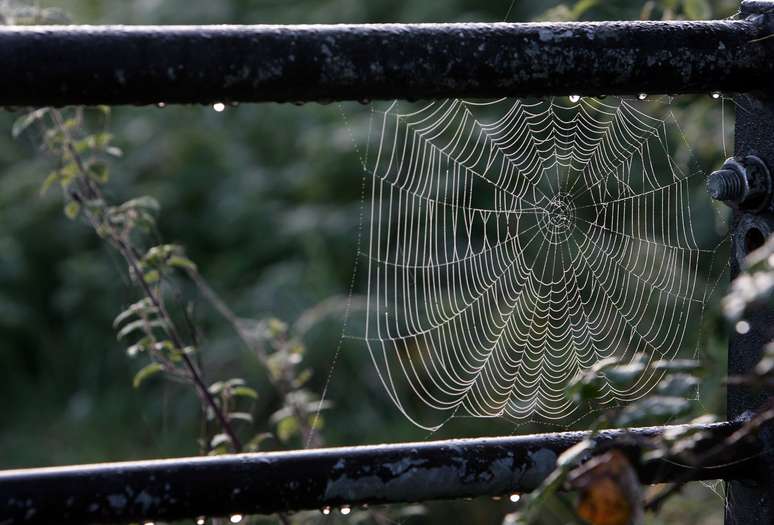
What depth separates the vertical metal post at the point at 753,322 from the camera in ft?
3.02

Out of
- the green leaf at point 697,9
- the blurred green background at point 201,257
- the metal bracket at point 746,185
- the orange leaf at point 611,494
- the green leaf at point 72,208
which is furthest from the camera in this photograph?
the blurred green background at point 201,257

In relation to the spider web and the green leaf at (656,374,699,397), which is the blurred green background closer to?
the spider web

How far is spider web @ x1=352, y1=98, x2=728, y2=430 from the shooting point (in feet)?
9.11

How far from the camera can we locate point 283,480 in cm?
79

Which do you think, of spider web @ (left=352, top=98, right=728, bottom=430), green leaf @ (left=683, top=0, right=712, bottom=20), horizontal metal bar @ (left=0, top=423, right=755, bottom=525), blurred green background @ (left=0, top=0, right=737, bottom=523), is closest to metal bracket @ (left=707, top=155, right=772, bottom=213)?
horizontal metal bar @ (left=0, top=423, right=755, bottom=525)

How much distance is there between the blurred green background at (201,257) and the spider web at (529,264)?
0.21 metres

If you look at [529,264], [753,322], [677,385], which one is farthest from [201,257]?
[677,385]

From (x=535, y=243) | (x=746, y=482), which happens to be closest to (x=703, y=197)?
(x=535, y=243)

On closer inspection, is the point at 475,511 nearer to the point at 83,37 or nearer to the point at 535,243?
the point at 535,243

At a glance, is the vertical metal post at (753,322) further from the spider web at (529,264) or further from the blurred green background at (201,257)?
the blurred green background at (201,257)

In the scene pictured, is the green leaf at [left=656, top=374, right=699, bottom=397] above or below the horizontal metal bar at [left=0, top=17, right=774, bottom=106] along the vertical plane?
below

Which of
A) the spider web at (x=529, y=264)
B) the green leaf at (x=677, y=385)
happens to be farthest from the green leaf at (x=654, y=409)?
the spider web at (x=529, y=264)

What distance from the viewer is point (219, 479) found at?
781 mm

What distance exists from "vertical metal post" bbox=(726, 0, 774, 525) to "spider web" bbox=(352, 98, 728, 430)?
1519 mm
